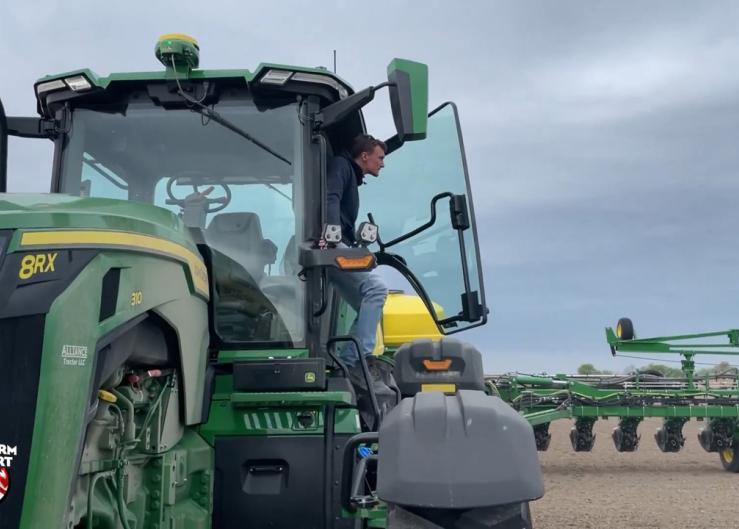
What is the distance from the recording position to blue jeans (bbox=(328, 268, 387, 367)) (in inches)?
159

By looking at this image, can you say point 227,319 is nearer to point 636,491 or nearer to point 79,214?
point 79,214

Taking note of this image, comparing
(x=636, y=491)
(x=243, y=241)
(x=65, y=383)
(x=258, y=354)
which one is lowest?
(x=636, y=491)

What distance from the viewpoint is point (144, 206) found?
2.97 metres

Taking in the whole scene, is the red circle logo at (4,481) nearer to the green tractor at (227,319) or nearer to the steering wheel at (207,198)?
the green tractor at (227,319)

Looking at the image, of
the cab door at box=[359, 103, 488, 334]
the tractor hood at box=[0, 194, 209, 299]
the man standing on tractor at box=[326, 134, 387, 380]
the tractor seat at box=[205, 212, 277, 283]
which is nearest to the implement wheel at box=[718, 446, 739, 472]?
the cab door at box=[359, 103, 488, 334]

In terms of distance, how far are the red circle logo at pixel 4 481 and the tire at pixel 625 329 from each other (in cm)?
1296

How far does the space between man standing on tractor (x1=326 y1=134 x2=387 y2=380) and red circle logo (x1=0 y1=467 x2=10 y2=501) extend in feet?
6.51

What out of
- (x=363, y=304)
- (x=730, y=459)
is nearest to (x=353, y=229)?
(x=363, y=304)

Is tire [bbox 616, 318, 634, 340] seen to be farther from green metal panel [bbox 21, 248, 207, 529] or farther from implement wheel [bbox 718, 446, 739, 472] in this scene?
green metal panel [bbox 21, 248, 207, 529]

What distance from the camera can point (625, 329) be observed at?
45.7 feet

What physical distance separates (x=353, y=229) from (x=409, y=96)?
3.43 feet

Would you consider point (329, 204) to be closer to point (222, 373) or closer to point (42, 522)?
point (222, 373)

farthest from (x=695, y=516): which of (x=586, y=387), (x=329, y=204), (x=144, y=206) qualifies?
(x=144, y=206)

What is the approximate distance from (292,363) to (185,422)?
1.74 ft
